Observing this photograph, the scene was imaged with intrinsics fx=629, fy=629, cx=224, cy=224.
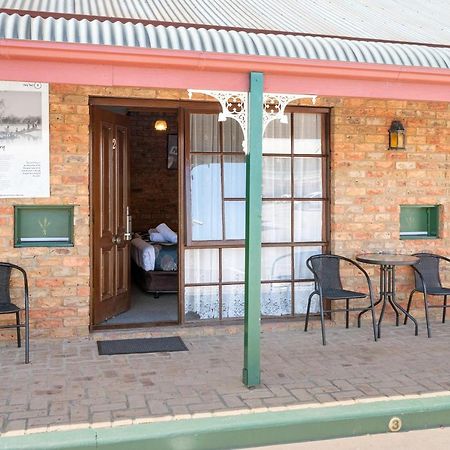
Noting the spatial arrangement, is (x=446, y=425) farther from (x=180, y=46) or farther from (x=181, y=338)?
(x=180, y=46)

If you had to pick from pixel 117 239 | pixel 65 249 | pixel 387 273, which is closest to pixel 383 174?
pixel 387 273

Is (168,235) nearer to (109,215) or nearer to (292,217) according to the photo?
(109,215)

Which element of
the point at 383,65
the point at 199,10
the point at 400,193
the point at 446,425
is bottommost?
the point at 446,425

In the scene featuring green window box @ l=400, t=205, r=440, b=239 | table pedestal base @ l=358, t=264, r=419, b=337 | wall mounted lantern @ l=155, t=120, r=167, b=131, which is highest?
wall mounted lantern @ l=155, t=120, r=167, b=131

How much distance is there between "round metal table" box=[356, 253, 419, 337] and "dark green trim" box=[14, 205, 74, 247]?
2884mm

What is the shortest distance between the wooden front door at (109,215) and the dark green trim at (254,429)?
8.02 ft

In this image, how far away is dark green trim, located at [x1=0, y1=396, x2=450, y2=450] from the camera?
12.4 ft

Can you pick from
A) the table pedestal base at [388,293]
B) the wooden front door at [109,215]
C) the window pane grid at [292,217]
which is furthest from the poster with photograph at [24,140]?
the table pedestal base at [388,293]

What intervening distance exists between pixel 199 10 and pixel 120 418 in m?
3.47

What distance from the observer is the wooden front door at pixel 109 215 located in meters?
6.18

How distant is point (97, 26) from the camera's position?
4332mm

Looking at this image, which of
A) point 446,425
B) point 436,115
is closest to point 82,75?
point 446,425

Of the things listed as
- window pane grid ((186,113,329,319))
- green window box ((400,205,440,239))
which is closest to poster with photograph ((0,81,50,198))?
Result: window pane grid ((186,113,329,319))

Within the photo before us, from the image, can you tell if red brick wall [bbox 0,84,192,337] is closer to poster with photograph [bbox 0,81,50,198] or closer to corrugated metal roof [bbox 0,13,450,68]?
poster with photograph [bbox 0,81,50,198]
